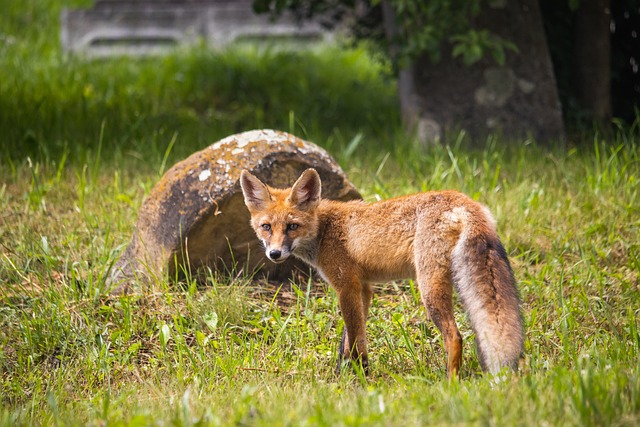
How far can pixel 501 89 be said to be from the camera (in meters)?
8.38

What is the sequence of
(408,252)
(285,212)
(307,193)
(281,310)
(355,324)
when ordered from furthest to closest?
(281,310) → (307,193) → (285,212) → (355,324) → (408,252)

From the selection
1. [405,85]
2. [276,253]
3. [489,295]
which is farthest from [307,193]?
[405,85]

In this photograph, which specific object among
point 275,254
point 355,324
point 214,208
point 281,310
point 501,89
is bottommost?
point 281,310

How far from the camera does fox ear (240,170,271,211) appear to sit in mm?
4668

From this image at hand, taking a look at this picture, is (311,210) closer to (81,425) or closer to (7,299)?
(81,425)

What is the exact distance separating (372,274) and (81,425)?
180cm

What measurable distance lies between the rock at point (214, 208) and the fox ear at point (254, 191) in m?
0.55

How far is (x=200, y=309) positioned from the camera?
5.19 m

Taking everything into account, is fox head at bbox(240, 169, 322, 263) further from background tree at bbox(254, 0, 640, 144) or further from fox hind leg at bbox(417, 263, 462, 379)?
background tree at bbox(254, 0, 640, 144)

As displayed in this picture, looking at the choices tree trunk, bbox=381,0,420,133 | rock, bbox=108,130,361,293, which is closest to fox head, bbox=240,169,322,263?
rock, bbox=108,130,361,293

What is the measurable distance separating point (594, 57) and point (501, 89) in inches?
49.2

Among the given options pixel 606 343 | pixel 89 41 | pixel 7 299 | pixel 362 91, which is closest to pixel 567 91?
pixel 362 91

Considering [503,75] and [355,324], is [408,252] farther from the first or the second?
[503,75]

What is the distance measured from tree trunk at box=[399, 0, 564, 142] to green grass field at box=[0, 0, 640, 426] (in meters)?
0.33
